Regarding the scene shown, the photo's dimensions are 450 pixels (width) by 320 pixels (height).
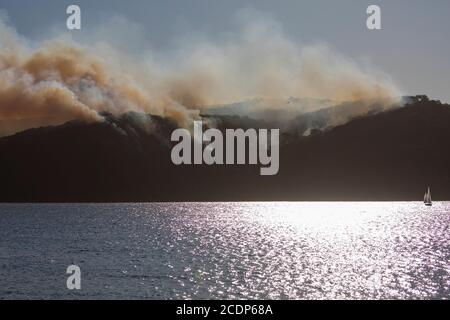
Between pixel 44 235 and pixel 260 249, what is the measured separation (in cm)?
7208

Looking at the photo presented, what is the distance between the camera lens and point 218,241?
514 ft

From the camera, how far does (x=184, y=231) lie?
196 metres

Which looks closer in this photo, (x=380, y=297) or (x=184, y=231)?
(x=380, y=297)

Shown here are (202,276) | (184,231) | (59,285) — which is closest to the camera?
(59,285)

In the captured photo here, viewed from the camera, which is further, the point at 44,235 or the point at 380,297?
the point at 44,235

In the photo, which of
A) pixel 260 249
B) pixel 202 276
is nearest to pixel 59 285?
pixel 202 276
